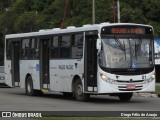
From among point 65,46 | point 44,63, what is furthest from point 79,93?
point 44,63

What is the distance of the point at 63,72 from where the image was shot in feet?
75.4

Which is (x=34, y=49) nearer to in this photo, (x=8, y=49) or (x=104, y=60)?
(x=8, y=49)

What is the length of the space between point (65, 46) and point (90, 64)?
221 cm

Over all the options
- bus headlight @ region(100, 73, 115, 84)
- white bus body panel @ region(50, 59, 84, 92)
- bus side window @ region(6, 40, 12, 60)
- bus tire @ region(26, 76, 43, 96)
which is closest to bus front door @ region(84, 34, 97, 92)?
white bus body panel @ region(50, 59, 84, 92)

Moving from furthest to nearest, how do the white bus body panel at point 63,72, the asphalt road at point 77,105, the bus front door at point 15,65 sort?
the bus front door at point 15,65
the white bus body panel at point 63,72
the asphalt road at point 77,105

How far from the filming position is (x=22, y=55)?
27000 millimetres

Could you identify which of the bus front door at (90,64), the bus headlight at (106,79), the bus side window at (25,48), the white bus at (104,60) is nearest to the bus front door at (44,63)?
the white bus at (104,60)

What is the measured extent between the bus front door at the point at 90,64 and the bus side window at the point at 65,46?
150 centimetres

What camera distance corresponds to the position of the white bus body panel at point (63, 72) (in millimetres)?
21641

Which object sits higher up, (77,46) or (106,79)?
(77,46)

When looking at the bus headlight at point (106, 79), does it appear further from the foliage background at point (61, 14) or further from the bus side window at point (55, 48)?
the foliage background at point (61, 14)

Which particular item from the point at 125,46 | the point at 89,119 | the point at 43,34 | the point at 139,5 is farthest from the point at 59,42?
the point at 139,5

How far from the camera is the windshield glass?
2019 cm

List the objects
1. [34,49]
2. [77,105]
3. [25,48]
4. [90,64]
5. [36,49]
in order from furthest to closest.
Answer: [25,48], [34,49], [36,49], [90,64], [77,105]
